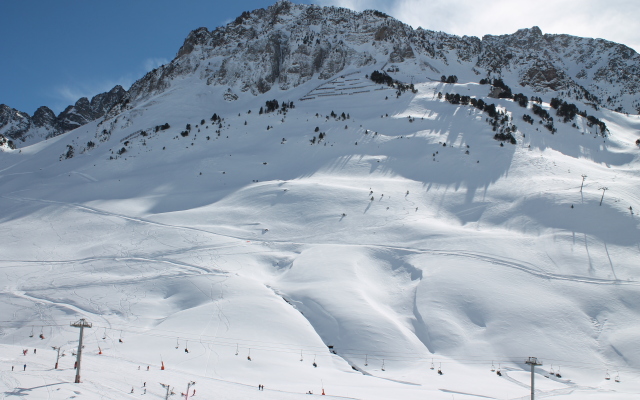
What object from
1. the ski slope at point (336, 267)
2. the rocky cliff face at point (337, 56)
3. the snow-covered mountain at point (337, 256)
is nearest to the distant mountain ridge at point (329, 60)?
the rocky cliff face at point (337, 56)

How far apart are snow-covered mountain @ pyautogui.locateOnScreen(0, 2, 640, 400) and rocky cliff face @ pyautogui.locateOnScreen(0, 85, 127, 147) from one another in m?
78.5

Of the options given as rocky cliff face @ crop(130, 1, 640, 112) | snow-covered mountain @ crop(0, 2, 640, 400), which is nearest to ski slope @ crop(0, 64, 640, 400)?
snow-covered mountain @ crop(0, 2, 640, 400)

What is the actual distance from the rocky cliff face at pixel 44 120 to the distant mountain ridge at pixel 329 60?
1.08 ft

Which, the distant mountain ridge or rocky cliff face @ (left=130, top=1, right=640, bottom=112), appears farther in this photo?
the distant mountain ridge

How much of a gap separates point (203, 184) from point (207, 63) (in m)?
61.4

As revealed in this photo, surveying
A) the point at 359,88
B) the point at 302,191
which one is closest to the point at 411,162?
the point at 302,191

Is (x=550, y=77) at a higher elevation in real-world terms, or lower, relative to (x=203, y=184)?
higher

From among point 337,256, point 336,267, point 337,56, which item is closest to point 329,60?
point 337,56

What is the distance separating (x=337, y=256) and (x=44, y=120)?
156 meters

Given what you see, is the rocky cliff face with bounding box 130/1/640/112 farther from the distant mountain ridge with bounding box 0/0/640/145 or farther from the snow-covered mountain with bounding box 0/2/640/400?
the snow-covered mountain with bounding box 0/2/640/400

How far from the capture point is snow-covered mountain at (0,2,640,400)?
18.7m

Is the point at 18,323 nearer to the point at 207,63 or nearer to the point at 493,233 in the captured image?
the point at 493,233

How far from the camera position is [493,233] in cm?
3234

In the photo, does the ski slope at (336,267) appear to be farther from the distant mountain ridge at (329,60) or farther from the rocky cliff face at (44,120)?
the rocky cliff face at (44,120)
